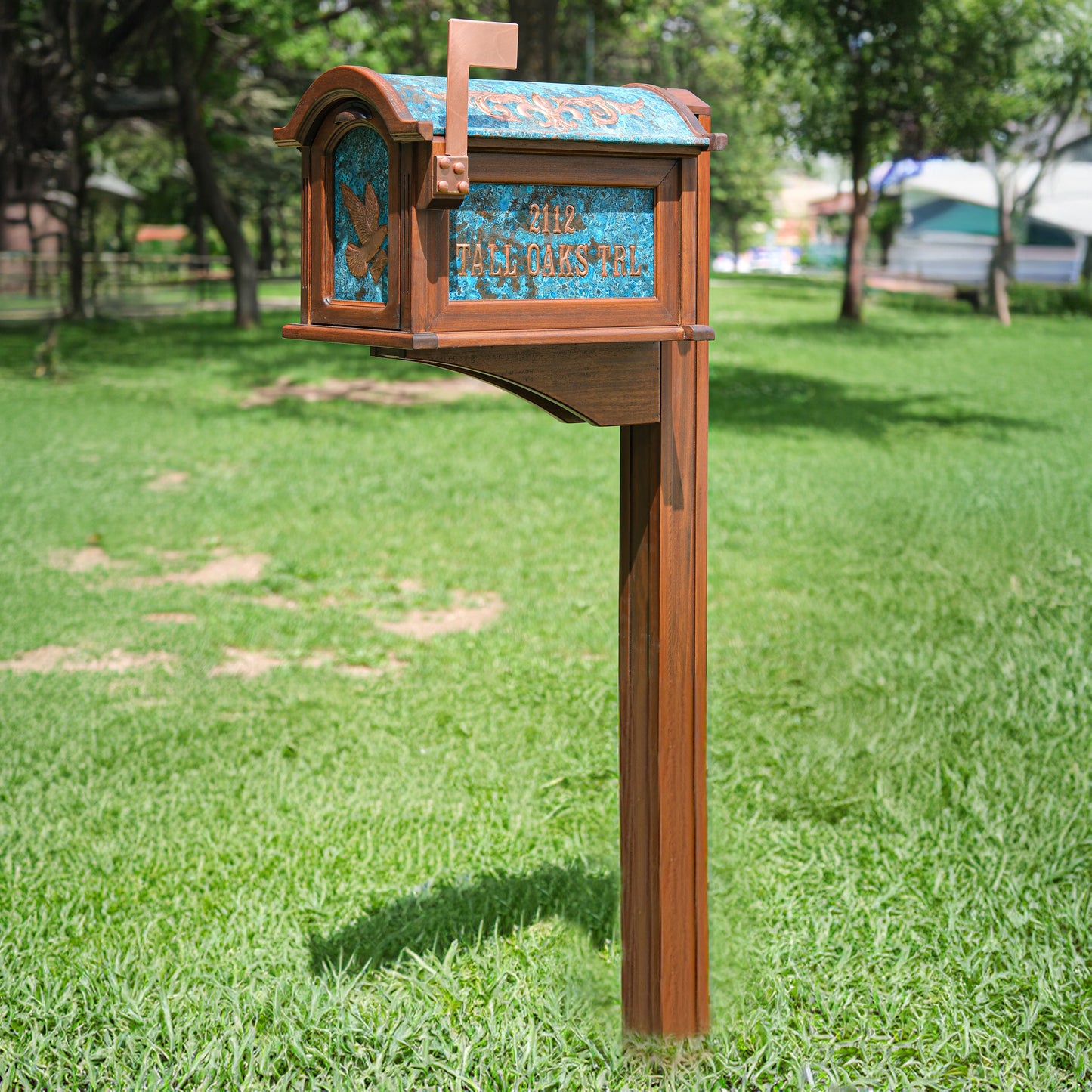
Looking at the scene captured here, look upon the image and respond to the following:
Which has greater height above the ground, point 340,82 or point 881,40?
point 881,40

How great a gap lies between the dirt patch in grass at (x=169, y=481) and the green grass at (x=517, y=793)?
0.48 ft

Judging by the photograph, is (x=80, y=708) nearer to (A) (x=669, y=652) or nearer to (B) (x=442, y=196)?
(A) (x=669, y=652)

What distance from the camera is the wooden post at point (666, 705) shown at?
2359mm

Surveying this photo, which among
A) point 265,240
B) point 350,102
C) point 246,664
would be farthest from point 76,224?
point 265,240

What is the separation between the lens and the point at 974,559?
6.73 m

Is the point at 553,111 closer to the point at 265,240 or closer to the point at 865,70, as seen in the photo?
the point at 865,70

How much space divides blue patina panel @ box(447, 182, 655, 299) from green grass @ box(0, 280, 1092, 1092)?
154 cm

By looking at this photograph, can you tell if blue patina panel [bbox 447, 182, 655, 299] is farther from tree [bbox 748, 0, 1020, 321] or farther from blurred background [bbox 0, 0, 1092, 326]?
tree [bbox 748, 0, 1020, 321]

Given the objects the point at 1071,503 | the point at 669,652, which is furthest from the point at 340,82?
the point at 1071,503

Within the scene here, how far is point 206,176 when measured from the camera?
1842 centimetres

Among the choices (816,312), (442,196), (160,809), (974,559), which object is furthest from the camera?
(816,312)

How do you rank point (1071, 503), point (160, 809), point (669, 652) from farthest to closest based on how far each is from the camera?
point (1071, 503) → point (160, 809) → point (669, 652)

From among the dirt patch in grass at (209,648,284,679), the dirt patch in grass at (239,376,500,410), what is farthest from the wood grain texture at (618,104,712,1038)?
the dirt patch in grass at (239,376,500,410)

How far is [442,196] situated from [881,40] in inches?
751
